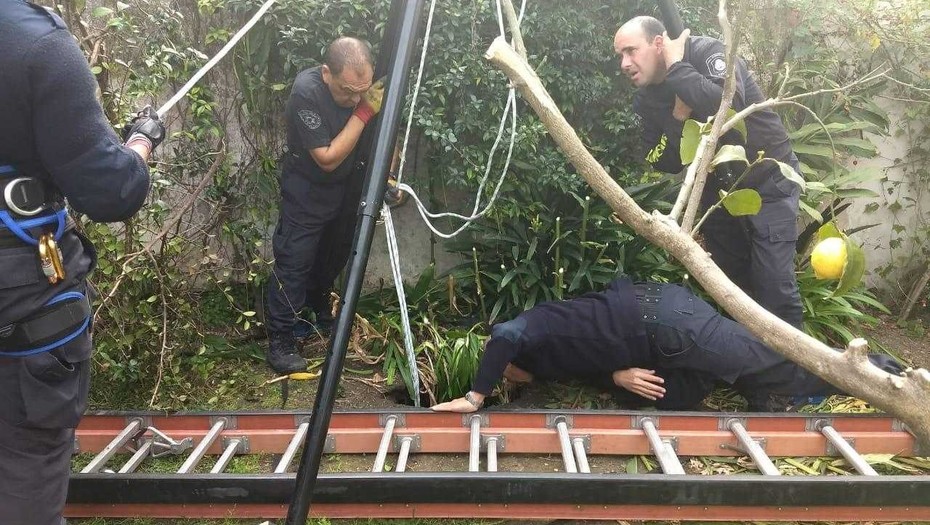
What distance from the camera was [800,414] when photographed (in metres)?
2.83

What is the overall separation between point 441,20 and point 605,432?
252 centimetres

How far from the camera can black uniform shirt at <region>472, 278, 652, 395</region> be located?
2932 mm

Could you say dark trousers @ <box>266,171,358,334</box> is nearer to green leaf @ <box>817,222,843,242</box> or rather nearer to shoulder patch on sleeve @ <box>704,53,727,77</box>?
shoulder patch on sleeve @ <box>704,53,727,77</box>

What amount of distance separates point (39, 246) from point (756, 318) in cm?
174

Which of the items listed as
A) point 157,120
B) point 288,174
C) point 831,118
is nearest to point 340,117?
point 288,174

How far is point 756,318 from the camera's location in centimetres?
100

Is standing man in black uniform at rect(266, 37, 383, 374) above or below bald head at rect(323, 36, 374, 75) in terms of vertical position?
below

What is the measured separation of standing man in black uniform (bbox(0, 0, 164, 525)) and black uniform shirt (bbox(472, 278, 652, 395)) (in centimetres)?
166

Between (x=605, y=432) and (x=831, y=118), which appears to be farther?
(x=831, y=118)

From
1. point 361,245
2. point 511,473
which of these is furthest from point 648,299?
point 361,245

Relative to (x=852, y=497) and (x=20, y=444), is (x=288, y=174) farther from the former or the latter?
(x=852, y=497)

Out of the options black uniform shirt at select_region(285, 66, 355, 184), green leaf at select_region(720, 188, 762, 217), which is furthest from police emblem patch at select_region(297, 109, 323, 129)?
green leaf at select_region(720, 188, 762, 217)

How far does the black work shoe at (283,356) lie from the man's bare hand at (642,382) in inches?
71.7

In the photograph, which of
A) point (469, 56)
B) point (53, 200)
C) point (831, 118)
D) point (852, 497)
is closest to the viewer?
point (53, 200)
